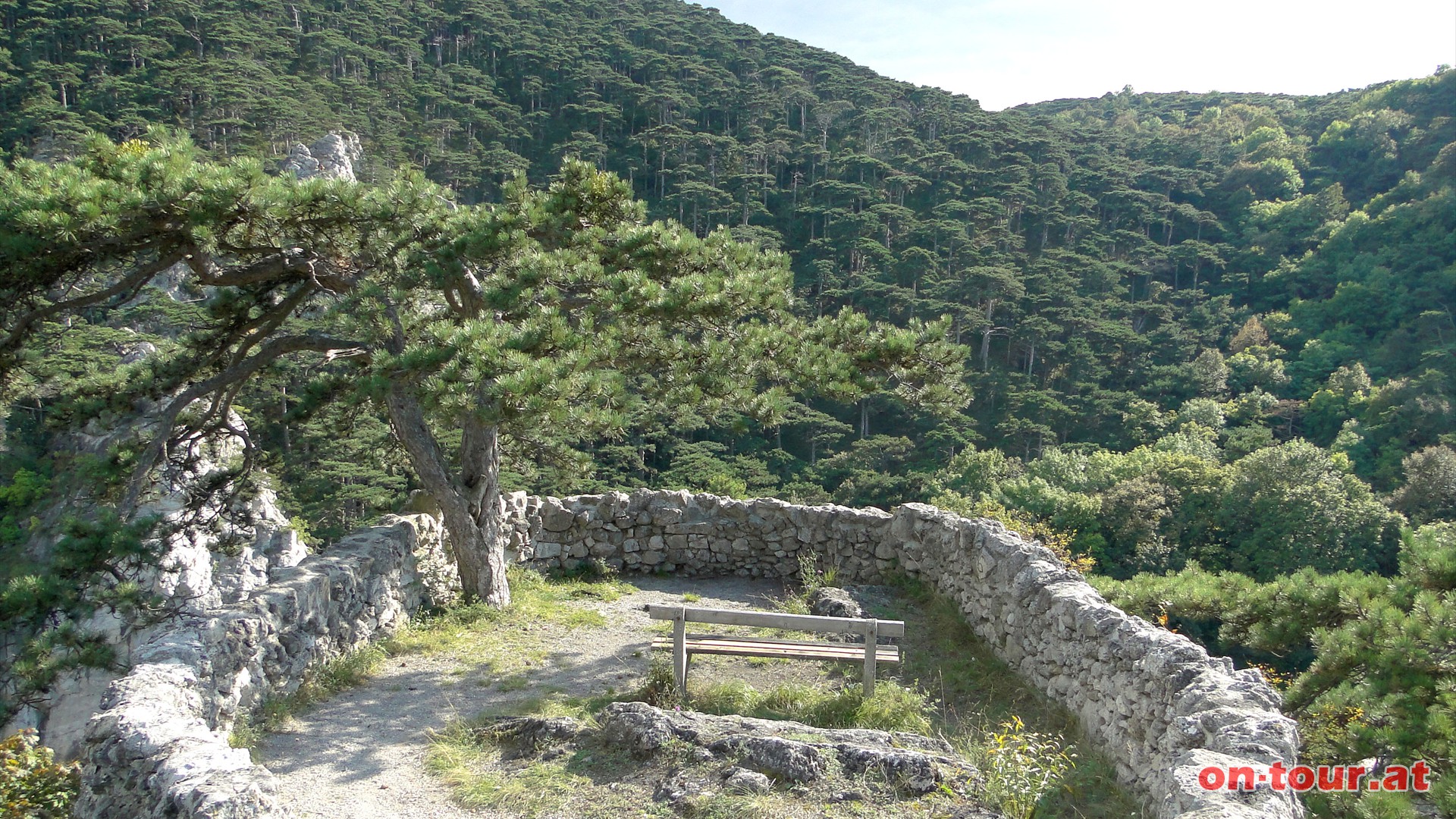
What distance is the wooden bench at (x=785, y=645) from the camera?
5.67m

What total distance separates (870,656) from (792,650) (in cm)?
51

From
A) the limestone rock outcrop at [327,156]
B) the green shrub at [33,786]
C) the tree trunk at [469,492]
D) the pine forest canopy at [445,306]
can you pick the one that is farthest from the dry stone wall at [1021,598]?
the limestone rock outcrop at [327,156]

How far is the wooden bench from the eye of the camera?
5.67 metres

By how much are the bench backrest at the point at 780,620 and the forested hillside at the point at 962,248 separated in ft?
5.41

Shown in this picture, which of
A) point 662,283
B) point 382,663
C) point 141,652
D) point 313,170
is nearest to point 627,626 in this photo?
point 382,663

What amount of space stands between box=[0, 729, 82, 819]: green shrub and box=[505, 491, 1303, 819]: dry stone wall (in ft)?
16.4

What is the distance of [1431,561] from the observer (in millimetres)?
5289

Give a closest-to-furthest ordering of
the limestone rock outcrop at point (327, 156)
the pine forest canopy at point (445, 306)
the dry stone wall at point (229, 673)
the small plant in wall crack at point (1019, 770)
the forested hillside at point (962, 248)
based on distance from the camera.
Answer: the dry stone wall at point (229, 673), the small plant in wall crack at point (1019, 770), the pine forest canopy at point (445, 306), the forested hillside at point (962, 248), the limestone rock outcrop at point (327, 156)

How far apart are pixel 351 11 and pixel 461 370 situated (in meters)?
67.4

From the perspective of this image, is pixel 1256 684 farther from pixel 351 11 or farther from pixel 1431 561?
pixel 351 11

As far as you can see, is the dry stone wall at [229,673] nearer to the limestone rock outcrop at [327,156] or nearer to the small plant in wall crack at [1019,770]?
the small plant in wall crack at [1019,770]

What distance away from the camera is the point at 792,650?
5.76m

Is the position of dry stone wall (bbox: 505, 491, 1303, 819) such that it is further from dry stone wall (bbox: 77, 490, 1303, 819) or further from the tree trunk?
the tree trunk

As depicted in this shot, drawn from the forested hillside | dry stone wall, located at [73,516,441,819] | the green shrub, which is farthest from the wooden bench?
the green shrub
